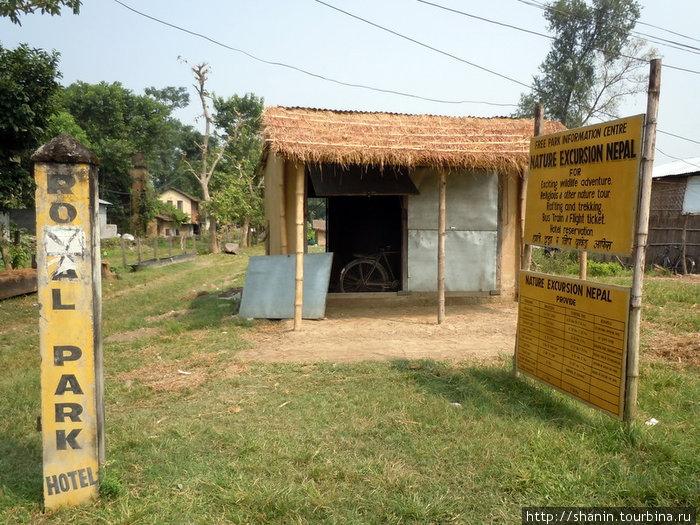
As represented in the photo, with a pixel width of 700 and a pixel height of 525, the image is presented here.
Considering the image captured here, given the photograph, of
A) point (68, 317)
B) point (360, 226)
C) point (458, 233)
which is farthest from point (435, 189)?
point (68, 317)

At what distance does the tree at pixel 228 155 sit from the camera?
99.0ft

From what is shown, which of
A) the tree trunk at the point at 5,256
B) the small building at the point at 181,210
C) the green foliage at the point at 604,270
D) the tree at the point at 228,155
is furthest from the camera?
the small building at the point at 181,210

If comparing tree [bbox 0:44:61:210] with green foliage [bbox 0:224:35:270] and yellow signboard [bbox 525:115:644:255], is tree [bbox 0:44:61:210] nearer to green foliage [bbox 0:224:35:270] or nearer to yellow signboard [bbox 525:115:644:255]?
green foliage [bbox 0:224:35:270]

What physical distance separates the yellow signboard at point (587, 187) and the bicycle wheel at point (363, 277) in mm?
5472

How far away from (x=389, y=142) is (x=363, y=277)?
135 inches

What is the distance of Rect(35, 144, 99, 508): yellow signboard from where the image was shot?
2.96 metres

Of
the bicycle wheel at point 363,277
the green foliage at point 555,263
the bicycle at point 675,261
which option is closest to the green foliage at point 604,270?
the green foliage at point 555,263

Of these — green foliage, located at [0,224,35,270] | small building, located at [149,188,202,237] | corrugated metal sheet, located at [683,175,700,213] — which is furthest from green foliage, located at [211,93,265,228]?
corrugated metal sheet, located at [683,175,700,213]

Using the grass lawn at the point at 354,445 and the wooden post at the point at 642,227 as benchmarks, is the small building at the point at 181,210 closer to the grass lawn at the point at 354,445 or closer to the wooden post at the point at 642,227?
the grass lawn at the point at 354,445

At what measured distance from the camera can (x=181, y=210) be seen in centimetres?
4628

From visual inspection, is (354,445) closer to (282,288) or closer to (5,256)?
(282,288)

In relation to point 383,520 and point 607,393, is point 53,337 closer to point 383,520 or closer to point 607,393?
point 383,520

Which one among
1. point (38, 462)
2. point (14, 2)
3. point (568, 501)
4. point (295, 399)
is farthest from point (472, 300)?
point (14, 2)

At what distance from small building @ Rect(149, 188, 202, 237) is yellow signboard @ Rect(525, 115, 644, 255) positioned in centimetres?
4339
